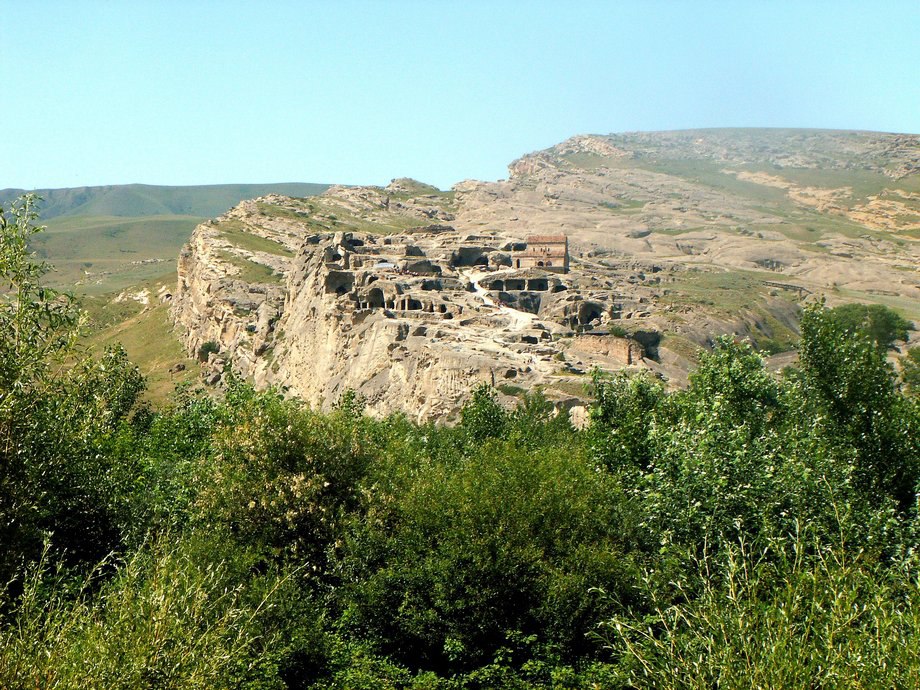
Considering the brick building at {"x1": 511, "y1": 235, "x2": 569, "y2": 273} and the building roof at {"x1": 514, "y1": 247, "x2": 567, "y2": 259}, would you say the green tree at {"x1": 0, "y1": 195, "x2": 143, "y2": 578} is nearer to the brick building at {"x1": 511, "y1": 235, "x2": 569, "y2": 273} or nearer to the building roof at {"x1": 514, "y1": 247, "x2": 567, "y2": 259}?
the brick building at {"x1": 511, "y1": 235, "x2": 569, "y2": 273}

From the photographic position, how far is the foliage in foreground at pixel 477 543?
42.1ft

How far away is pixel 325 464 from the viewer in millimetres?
24891

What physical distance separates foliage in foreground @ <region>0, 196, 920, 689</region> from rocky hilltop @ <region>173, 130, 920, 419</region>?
24911 millimetres

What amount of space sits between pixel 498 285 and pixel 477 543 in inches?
2449

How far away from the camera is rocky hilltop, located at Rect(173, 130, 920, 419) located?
58.2 m

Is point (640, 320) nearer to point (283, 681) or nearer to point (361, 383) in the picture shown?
point (361, 383)

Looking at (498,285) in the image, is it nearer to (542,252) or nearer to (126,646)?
(542,252)

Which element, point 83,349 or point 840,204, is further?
point 840,204

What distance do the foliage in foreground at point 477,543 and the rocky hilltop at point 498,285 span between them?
24911 millimetres

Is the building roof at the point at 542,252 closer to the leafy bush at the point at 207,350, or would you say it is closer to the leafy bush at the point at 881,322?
the leafy bush at the point at 881,322

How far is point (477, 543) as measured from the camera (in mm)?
21000

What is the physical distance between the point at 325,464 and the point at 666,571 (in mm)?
10418

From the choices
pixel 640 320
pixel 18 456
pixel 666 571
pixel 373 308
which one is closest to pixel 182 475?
pixel 18 456

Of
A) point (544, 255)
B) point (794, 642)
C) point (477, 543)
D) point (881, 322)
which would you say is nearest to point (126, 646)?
point (794, 642)
